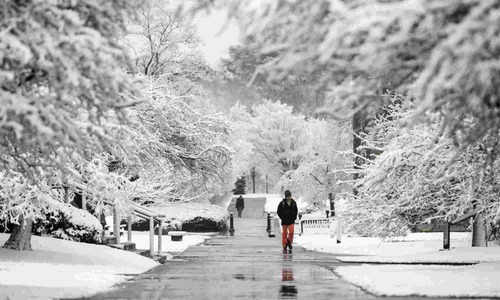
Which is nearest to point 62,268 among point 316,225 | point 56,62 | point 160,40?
point 56,62

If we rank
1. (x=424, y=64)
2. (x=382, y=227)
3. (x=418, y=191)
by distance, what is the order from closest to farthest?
(x=424, y=64) < (x=418, y=191) < (x=382, y=227)

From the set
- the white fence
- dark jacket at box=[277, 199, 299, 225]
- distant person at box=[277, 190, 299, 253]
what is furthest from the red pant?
the white fence

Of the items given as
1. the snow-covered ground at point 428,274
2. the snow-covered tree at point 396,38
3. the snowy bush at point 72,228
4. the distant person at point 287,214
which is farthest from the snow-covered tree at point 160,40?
the snow-covered tree at point 396,38

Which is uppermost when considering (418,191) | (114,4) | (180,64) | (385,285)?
(180,64)

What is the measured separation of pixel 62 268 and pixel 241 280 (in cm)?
325

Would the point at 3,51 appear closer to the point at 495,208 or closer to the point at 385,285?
the point at 385,285

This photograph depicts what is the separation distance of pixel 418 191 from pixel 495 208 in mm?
2569

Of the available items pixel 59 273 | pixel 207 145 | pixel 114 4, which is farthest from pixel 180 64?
pixel 114 4

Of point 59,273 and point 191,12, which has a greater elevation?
point 191,12

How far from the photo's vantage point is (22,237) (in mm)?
20234

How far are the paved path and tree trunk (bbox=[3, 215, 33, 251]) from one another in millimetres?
2748

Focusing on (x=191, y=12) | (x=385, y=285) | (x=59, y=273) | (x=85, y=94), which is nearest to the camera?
(x=191, y=12)

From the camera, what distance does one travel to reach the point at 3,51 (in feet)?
27.6

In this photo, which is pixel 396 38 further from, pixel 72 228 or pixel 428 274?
pixel 72 228
